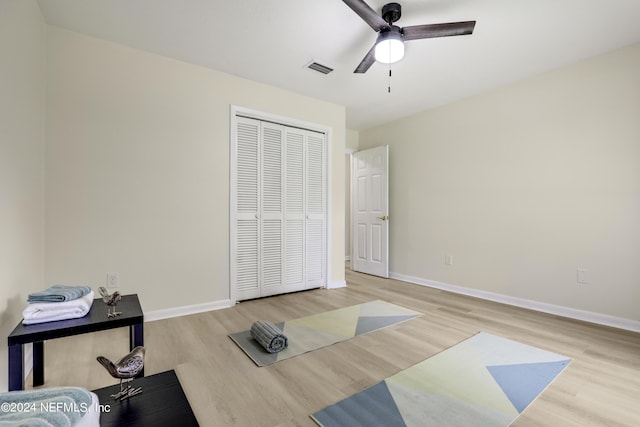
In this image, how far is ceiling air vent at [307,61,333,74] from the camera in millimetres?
3004

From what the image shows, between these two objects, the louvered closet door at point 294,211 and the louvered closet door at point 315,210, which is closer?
the louvered closet door at point 294,211

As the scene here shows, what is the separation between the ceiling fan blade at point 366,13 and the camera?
1833mm

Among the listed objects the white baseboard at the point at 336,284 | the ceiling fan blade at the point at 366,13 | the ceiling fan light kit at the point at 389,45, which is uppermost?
the ceiling fan blade at the point at 366,13

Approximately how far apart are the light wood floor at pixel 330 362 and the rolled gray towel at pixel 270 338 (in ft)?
0.54

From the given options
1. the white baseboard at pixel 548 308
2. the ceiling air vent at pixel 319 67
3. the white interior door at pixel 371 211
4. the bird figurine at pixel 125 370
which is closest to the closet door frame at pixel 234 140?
the ceiling air vent at pixel 319 67

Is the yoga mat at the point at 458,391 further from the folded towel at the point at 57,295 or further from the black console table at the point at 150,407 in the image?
the folded towel at the point at 57,295

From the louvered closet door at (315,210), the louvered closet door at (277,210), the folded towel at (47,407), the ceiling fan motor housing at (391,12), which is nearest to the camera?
the folded towel at (47,407)

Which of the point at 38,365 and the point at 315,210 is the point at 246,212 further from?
the point at 38,365

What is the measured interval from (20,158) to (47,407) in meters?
1.83

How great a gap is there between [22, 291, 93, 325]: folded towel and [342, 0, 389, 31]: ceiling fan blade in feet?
7.79

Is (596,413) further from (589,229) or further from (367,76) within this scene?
(367,76)

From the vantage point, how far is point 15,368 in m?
1.40

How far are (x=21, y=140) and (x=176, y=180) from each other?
118 cm

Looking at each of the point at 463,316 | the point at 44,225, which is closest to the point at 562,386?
the point at 463,316
